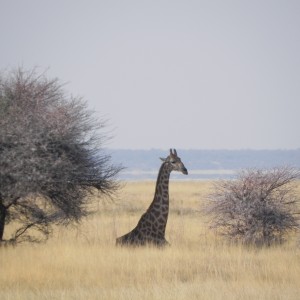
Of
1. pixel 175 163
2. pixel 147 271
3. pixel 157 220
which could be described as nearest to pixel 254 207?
pixel 175 163

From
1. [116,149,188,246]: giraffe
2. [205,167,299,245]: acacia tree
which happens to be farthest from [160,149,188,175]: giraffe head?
[205,167,299,245]: acacia tree

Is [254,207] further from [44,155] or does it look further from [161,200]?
[44,155]

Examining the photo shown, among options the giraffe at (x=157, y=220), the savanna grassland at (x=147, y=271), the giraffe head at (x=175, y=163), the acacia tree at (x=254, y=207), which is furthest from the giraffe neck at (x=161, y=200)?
the acacia tree at (x=254, y=207)

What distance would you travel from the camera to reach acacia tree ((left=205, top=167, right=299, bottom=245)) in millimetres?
17594

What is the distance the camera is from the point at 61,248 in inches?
598

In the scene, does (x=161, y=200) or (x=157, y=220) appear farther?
(x=161, y=200)

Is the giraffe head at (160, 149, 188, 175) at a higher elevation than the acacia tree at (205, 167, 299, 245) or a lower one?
higher

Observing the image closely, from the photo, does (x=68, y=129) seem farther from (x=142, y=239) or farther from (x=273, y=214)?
(x=273, y=214)

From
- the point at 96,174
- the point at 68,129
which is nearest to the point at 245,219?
the point at 96,174

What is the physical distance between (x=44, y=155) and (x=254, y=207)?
588 centimetres

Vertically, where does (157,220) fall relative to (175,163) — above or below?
below

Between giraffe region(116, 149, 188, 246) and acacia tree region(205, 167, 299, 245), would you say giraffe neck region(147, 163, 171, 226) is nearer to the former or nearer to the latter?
giraffe region(116, 149, 188, 246)

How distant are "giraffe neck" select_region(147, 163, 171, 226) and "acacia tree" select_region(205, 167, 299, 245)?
1.74 m

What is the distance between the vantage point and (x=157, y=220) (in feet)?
53.1
